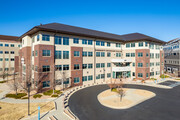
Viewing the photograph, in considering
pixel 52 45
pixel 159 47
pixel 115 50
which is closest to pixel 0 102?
pixel 52 45

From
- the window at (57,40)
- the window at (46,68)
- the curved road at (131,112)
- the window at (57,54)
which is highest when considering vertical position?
the window at (57,40)

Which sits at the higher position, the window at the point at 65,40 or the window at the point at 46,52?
the window at the point at 65,40

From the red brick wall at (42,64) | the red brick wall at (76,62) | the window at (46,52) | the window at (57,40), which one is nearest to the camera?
the red brick wall at (42,64)

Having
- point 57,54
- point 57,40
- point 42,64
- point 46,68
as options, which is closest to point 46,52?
point 57,54

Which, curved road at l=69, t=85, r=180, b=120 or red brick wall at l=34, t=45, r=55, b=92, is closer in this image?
curved road at l=69, t=85, r=180, b=120

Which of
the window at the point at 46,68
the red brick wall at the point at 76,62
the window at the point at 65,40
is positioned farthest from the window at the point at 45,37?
the red brick wall at the point at 76,62

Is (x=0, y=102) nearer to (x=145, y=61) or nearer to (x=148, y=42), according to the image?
(x=145, y=61)

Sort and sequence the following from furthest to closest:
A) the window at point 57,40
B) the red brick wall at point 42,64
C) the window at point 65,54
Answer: the window at point 65,54 → the window at point 57,40 → the red brick wall at point 42,64

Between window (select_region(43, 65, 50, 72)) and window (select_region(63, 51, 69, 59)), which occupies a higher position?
window (select_region(63, 51, 69, 59))

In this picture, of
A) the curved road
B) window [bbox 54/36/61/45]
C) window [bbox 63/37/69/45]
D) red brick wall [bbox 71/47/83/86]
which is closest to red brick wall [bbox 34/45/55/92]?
window [bbox 54/36/61/45]

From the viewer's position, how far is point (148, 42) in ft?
117

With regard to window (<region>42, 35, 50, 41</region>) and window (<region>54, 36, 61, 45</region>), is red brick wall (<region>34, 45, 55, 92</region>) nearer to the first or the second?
window (<region>42, 35, 50, 41</region>)

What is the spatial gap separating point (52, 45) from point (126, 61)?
82.6 feet

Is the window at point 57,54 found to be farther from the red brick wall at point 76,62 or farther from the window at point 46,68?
the red brick wall at point 76,62
